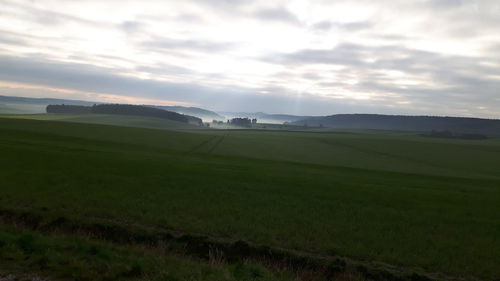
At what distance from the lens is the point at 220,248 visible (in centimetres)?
1149

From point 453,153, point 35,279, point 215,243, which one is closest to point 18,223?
point 35,279

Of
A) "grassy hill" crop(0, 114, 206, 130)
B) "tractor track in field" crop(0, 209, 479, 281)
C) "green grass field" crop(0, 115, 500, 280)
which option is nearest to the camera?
"tractor track in field" crop(0, 209, 479, 281)

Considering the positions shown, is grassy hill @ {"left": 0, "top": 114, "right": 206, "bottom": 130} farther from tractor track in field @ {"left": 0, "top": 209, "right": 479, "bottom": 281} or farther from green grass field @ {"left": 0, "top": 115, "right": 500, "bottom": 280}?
tractor track in field @ {"left": 0, "top": 209, "right": 479, "bottom": 281}

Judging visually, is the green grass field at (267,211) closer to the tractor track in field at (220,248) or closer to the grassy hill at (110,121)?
the tractor track in field at (220,248)

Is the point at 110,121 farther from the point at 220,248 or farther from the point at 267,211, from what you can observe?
the point at 220,248

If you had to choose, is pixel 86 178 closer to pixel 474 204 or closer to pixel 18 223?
pixel 18 223

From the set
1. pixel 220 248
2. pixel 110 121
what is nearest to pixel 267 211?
pixel 220 248

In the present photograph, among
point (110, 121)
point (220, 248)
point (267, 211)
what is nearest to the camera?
point (220, 248)

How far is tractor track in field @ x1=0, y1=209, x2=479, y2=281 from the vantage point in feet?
34.2

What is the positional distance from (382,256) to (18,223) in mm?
13187

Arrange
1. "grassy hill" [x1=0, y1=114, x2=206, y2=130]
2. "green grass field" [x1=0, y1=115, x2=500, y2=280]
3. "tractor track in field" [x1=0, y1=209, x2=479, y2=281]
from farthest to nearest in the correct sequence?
1. "grassy hill" [x1=0, y1=114, x2=206, y2=130]
2. "green grass field" [x1=0, y1=115, x2=500, y2=280]
3. "tractor track in field" [x1=0, y1=209, x2=479, y2=281]

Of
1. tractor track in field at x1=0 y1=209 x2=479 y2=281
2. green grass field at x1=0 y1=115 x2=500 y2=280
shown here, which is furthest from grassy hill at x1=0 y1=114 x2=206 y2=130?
tractor track in field at x1=0 y1=209 x2=479 y2=281

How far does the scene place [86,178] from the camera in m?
20.4

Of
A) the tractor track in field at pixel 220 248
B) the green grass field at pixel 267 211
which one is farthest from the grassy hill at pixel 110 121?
the tractor track in field at pixel 220 248
